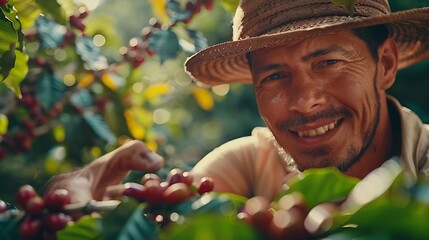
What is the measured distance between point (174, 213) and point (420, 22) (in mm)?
1405

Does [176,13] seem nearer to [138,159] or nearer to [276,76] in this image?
[276,76]

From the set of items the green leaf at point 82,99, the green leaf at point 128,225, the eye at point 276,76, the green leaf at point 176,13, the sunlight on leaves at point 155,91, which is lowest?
the sunlight on leaves at point 155,91

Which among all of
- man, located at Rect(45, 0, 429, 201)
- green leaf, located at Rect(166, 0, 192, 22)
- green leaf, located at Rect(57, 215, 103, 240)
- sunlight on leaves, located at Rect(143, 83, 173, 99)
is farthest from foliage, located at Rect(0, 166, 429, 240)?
sunlight on leaves, located at Rect(143, 83, 173, 99)

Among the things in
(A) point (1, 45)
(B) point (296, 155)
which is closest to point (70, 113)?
(B) point (296, 155)

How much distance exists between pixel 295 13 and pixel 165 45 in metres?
0.84

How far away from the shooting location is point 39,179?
11.9 ft

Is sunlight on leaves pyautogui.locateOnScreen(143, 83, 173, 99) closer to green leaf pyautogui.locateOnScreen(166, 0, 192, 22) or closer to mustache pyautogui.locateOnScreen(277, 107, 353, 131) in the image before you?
green leaf pyautogui.locateOnScreen(166, 0, 192, 22)

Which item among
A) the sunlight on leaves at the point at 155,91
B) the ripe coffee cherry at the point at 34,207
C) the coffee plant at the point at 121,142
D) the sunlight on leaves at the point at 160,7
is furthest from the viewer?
the sunlight on leaves at the point at 155,91

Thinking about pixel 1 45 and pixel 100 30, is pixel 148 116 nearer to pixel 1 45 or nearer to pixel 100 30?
pixel 100 30

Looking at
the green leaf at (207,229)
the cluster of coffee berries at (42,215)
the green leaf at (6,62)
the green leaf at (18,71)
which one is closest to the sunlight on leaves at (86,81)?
the green leaf at (18,71)

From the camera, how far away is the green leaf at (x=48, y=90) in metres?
2.90

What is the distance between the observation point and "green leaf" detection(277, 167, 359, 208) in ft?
3.17

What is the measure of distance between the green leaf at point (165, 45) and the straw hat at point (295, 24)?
31 centimetres

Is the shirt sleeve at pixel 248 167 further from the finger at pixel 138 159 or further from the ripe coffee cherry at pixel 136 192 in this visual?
the ripe coffee cherry at pixel 136 192
